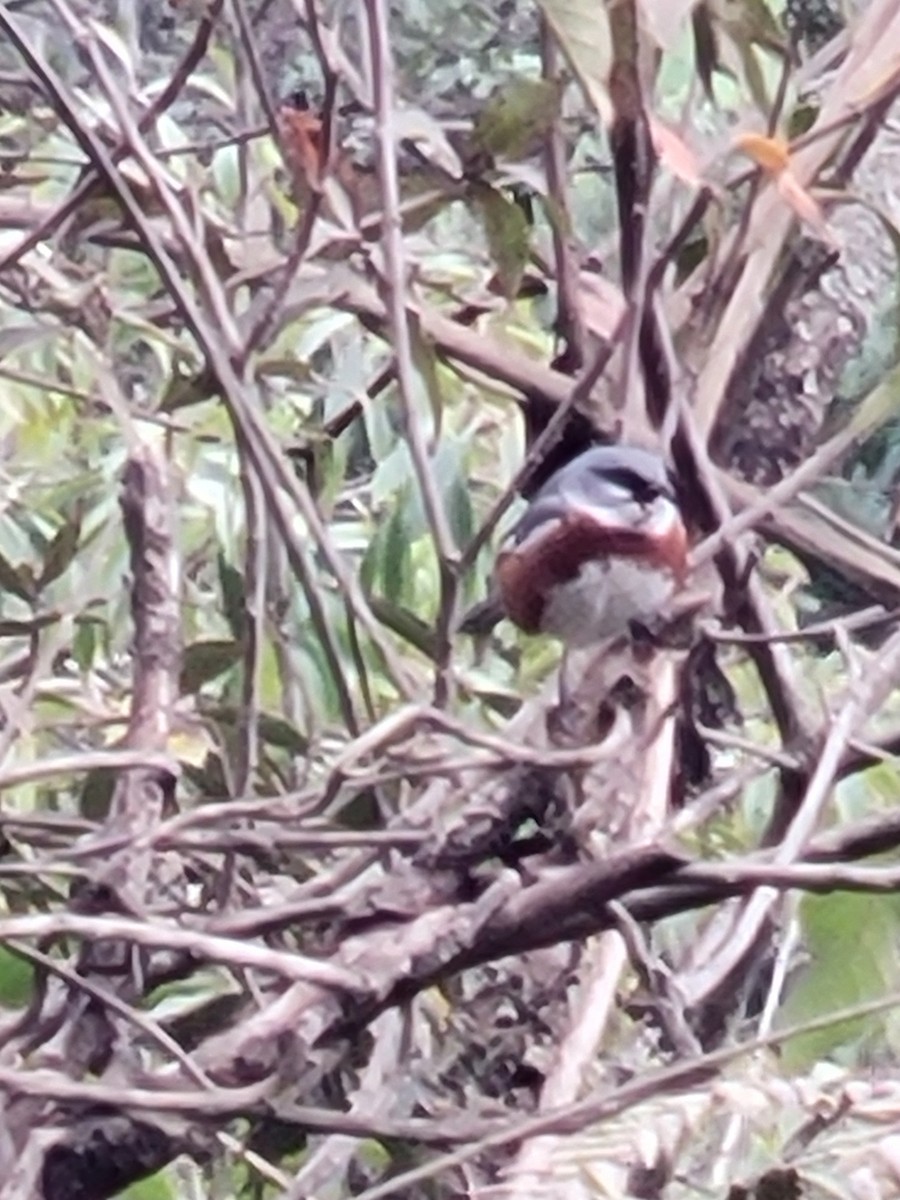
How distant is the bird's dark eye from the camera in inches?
27.9

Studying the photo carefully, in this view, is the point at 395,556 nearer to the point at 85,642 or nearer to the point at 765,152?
the point at 85,642

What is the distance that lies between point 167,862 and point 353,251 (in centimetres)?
24

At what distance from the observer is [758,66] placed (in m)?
0.76

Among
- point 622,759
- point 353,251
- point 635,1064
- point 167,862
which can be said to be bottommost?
point 635,1064

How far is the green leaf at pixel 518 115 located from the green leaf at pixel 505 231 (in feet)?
0.09

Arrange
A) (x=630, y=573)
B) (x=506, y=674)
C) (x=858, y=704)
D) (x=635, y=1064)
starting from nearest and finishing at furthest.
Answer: (x=858, y=704) < (x=630, y=573) < (x=635, y=1064) < (x=506, y=674)

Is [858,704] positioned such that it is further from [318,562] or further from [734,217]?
[318,562]

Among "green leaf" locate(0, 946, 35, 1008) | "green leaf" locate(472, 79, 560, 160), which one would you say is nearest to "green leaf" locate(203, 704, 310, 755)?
"green leaf" locate(0, 946, 35, 1008)

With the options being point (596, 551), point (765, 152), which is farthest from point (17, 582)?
point (765, 152)

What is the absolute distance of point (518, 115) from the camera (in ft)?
2.21

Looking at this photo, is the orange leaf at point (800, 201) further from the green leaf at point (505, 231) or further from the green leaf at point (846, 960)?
the green leaf at point (846, 960)

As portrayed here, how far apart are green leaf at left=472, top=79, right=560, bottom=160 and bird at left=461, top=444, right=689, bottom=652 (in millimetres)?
109

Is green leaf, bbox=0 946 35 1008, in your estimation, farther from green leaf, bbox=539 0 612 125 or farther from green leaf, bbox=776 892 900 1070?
green leaf, bbox=539 0 612 125

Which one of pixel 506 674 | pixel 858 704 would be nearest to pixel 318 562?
pixel 506 674
